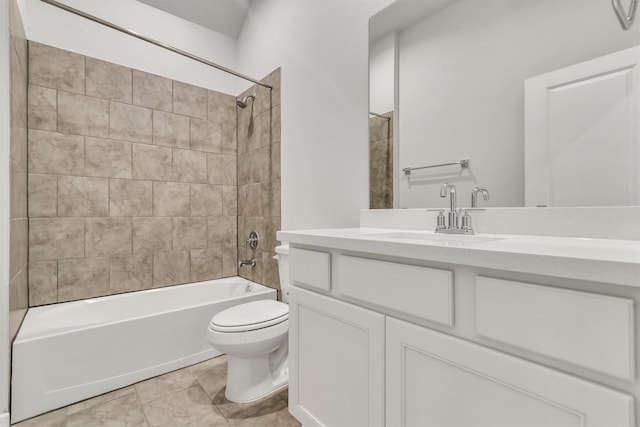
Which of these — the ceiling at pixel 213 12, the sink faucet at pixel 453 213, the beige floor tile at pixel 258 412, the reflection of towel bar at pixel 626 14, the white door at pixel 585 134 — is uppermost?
the ceiling at pixel 213 12

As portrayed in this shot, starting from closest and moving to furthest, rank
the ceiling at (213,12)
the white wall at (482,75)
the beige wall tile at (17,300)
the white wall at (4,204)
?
the white wall at (482,75), the white wall at (4,204), the beige wall tile at (17,300), the ceiling at (213,12)

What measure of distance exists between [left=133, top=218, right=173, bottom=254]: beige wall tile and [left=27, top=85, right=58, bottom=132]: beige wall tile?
0.80 meters

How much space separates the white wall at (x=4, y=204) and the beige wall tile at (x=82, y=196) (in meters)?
0.72

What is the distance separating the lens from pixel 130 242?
226 cm

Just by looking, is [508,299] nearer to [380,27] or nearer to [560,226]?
[560,226]

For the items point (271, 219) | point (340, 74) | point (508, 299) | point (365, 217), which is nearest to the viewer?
point (508, 299)

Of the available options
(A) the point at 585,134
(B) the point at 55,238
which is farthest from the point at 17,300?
(A) the point at 585,134

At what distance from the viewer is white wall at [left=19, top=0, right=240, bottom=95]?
1.96 metres

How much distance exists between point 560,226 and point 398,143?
2.44 feet

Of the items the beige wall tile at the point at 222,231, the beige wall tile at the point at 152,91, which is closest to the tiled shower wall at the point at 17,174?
the beige wall tile at the point at 152,91

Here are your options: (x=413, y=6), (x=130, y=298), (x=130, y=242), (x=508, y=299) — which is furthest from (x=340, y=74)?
(x=130, y=298)

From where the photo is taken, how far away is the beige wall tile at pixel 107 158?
6.88ft

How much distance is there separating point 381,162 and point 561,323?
1.09 metres

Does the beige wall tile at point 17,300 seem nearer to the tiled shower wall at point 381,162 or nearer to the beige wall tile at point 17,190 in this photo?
the beige wall tile at point 17,190
